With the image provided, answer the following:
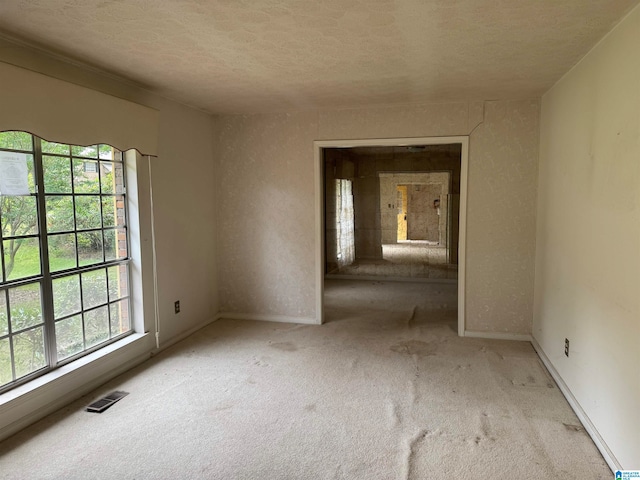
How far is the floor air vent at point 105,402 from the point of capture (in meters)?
2.81

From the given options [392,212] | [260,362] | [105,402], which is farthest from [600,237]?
[392,212]

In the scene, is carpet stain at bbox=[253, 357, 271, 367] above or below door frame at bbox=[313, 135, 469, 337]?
below

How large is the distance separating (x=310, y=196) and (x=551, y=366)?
9.04 ft

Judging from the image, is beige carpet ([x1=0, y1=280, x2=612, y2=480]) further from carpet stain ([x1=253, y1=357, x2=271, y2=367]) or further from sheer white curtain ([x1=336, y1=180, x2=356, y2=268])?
sheer white curtain ([x1=336, y1=180, x2=356, y2=268])

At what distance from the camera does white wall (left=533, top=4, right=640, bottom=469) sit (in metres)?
2.03

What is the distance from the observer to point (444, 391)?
308 cm

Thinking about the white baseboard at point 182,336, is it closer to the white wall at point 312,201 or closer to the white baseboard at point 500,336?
the white wall at point 312,201

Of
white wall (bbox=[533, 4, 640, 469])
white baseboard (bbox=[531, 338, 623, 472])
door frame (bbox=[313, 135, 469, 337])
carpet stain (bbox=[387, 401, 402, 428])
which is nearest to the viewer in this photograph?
white wall (bbox=[533, 4, 640, 469])

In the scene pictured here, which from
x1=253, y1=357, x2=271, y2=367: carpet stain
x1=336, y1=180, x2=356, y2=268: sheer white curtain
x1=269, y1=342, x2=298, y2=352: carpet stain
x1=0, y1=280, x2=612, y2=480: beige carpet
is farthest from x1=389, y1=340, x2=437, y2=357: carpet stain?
x1=336, y1=180, x2=356, y2=268: sheer white curtain

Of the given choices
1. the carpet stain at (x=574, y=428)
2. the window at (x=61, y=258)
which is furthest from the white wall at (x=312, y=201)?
the carpet stain at (x=574, y=428)

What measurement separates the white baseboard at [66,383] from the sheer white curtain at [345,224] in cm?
448

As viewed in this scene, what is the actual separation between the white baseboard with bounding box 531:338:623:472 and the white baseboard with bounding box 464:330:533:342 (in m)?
0.49

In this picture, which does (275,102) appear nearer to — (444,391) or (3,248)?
(3,248)

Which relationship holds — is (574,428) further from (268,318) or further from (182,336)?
(182,336)
